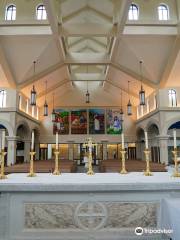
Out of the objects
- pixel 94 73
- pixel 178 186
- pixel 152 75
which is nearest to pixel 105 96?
pixel 94 73

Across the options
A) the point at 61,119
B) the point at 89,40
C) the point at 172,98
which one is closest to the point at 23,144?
the point at 61,119

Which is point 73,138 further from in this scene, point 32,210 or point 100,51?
point 32,210

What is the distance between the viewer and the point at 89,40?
16422 millimetres

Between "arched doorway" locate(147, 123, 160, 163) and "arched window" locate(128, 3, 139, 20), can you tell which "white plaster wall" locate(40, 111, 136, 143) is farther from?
"arched window" locate(128, 3, 139, 20)

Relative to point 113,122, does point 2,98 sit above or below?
above

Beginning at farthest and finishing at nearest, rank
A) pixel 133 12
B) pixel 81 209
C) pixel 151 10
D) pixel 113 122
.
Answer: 1. pixel 113 122
2. pixel 133 12
3. pixel 151 10
4. pixel 81 209

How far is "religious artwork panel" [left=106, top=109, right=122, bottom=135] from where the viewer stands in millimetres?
21969

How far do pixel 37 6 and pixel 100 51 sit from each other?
621cm

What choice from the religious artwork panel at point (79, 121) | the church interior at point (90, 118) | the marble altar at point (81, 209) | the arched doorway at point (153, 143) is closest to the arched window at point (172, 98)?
the church interior at point (90, 118)

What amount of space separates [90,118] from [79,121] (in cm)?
107

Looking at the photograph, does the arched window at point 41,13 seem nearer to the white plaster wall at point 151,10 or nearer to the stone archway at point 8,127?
the white plaster wall at point 151,10

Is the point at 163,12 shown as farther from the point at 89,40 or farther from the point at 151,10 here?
the point at 89,40

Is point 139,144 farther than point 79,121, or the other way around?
point 79,121

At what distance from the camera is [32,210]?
2984mm
